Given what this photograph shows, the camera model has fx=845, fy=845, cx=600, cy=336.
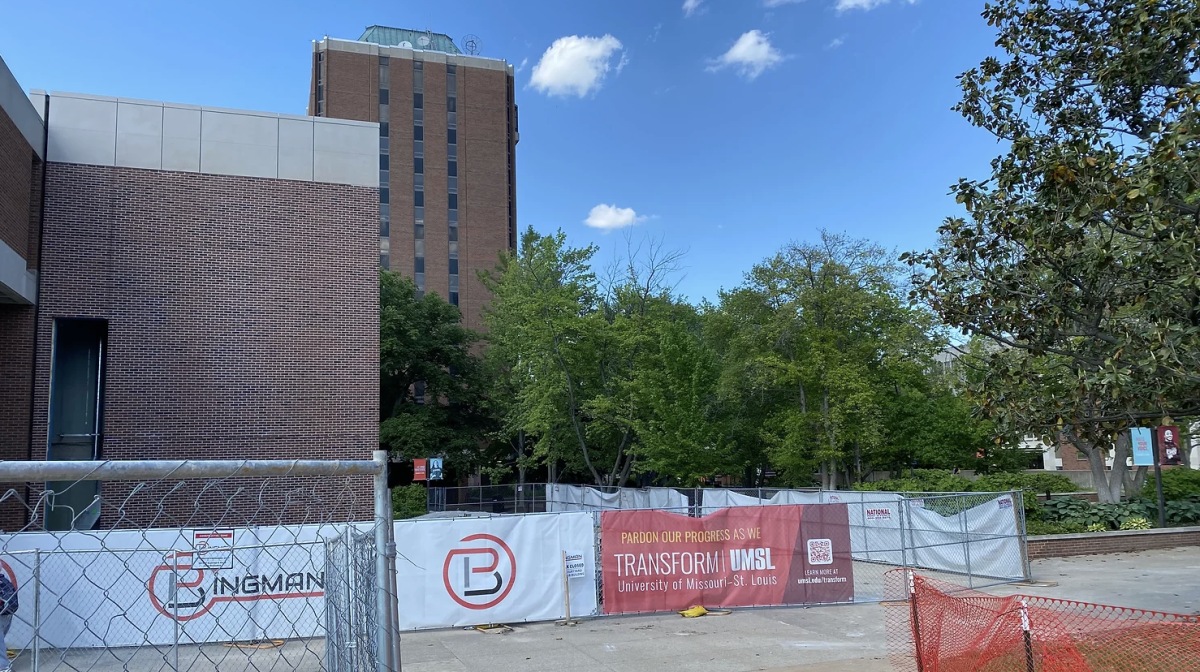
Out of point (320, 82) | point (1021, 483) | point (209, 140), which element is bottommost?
point (1021, 483)

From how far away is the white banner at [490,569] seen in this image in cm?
1314

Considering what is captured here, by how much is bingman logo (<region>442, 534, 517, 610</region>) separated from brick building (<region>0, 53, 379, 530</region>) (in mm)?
8441

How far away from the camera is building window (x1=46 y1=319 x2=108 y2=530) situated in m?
19.6

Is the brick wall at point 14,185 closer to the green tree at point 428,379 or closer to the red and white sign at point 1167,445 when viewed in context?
the green tree at point 428,379

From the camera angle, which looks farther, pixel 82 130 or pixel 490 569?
pixel 82 130

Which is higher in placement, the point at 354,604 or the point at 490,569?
the point at 354,604

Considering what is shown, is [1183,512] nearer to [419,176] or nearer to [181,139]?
[181,139]

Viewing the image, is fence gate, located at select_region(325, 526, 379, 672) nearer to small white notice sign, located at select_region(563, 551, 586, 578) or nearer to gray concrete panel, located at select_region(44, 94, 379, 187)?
small white notice sign, located at select_region(563, 551, 586, 578)

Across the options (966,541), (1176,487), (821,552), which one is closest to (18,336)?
(821,552)

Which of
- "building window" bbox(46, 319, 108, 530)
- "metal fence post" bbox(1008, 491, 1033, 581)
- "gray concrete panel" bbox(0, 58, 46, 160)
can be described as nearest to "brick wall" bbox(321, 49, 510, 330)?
"building window" bbox(46, 319, 108, 530)

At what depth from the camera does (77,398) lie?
2019 centimetres

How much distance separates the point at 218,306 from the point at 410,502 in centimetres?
1385

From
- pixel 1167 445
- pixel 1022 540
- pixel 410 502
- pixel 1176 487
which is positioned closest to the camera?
pixel 1022 540

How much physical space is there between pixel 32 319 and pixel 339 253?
685 cm
